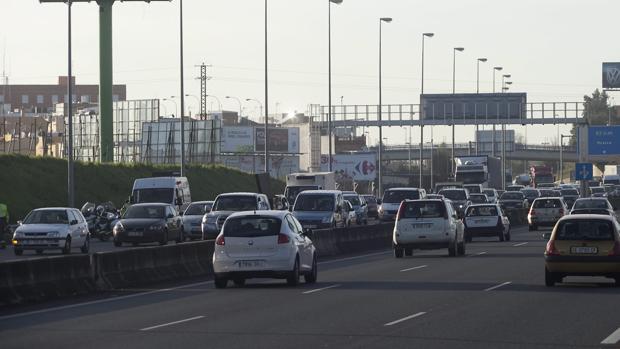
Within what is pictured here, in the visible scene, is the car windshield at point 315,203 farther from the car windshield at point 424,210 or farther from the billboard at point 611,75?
the billboard at point 611,75

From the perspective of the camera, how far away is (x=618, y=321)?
18.0 meters

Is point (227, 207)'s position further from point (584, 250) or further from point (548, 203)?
point (584, 250)

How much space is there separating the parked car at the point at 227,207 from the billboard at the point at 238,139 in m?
101

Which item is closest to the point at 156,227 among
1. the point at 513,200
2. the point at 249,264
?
the point at 249,264

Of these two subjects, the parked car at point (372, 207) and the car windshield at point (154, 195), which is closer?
the car windshield at point (154, 195)

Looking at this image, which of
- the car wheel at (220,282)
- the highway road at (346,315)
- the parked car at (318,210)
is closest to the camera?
the highway road at (346,315)

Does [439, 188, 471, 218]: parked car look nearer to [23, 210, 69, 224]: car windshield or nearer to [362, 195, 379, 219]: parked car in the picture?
[362, 195, 379, 219]: parked car

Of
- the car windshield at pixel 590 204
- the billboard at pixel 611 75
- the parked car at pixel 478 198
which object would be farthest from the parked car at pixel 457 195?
the billboard at pixel 611 75

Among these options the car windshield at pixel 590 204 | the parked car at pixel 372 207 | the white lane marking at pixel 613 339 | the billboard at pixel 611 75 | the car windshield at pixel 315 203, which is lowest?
the parked car at pixel 372 207

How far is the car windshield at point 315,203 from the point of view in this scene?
49625 millimetres

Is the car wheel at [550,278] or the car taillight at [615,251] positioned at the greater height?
the car taillight at [615,251]

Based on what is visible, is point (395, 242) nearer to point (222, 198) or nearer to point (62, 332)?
point (222, 198)

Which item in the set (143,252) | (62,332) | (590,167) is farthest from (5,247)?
(590,167)

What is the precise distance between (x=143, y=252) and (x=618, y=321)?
13108 millimetres
